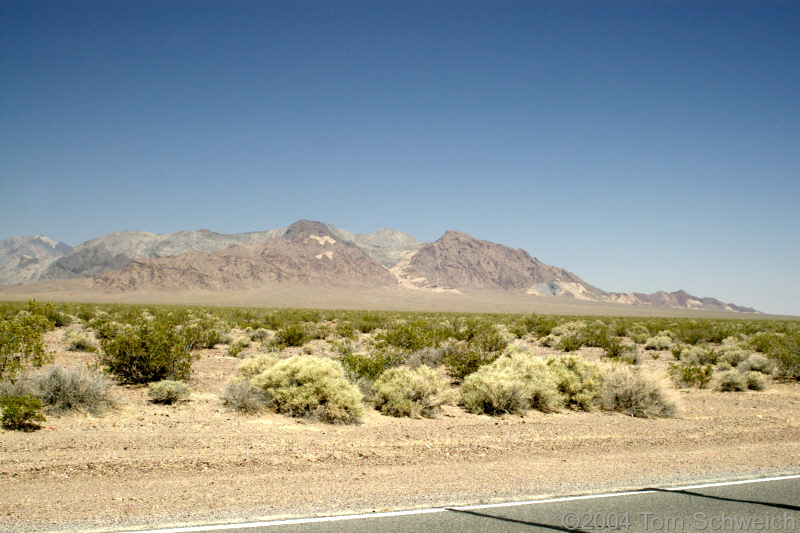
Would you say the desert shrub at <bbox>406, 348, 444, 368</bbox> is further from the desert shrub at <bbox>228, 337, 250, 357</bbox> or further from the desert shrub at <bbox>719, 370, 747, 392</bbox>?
Answer: the desert shrub at <bbox>719, 370, 747, 392</bbox>

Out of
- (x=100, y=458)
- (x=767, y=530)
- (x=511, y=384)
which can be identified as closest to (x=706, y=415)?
(x=511, y=384)

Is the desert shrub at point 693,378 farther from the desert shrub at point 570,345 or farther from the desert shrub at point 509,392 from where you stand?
the desert shrub at point 570,345

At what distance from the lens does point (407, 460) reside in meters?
8.22

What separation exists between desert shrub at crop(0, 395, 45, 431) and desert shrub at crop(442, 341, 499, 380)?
10.3 meters

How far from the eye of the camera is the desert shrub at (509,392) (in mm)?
12125

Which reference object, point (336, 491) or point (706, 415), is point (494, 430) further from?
point (706, 415)

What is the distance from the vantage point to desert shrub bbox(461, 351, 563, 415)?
12125mm

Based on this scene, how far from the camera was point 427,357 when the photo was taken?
18.5 meters

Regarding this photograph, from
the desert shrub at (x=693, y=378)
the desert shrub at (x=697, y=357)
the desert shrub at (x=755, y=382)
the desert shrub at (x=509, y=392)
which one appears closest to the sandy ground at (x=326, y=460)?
the desert shrub at (x=509, y=392)

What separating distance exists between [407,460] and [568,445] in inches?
122

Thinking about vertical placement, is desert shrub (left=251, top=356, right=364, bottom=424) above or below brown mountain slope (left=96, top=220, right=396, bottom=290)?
below

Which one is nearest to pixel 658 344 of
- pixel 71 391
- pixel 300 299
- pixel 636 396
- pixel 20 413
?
pixel 636 396

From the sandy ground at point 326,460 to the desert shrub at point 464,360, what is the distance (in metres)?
3.69

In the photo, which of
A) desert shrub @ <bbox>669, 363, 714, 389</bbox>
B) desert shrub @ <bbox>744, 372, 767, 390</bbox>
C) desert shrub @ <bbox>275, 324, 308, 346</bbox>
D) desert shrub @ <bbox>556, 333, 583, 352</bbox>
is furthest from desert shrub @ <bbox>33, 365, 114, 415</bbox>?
desert shrub @ <bbox>556, 333, 583, 352</bbox>
